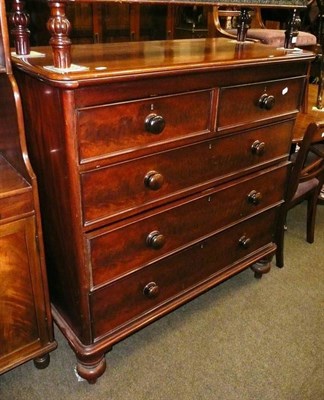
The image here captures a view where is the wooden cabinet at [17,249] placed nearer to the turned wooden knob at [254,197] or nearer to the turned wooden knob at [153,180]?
the turned wooden knob at [153,180]

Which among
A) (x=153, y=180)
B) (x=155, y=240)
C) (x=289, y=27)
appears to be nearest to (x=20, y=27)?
(x=153, y=180)

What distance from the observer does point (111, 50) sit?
5.00 feet

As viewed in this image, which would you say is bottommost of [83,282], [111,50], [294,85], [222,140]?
[83,282]

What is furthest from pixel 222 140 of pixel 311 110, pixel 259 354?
pixel 311 110

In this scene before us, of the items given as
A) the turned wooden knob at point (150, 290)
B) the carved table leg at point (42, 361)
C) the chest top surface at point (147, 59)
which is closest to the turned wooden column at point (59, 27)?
the chest top surface at point (147, 59)

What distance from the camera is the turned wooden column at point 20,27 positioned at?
1284 millimetres

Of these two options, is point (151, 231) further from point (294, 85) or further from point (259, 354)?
point (294, 85)

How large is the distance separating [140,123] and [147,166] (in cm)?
16

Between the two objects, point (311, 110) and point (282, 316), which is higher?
point (311, 110)

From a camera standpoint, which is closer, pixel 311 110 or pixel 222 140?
pixel 222 140

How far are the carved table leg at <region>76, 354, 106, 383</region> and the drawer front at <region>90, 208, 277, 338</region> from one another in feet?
0.35

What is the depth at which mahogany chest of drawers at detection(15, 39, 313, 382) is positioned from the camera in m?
1.15

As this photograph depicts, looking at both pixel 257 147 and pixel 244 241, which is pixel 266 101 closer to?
pixel 257 147

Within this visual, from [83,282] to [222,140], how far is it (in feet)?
2.42
